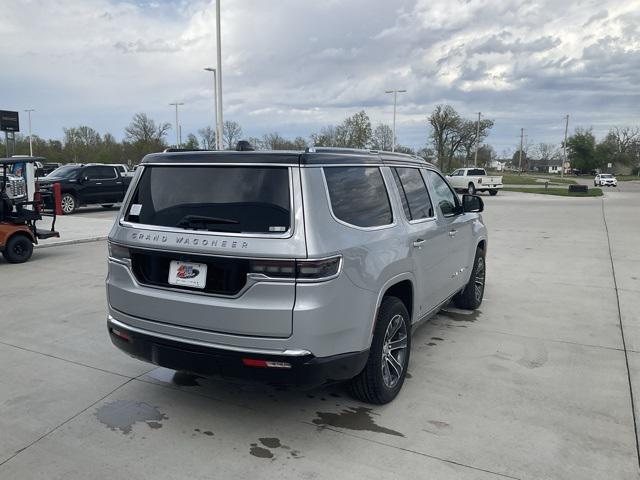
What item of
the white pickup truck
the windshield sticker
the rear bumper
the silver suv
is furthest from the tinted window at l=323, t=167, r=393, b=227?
the white pickup truck

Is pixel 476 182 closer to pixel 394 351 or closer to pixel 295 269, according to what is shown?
pixel 394 351

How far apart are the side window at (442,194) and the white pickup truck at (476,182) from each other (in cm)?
3026

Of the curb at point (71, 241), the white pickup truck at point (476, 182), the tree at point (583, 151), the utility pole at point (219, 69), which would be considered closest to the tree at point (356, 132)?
the white pickup truck at point (476, 182)

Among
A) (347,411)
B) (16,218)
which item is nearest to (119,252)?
(347,411)

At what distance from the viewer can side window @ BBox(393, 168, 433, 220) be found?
4.12 m

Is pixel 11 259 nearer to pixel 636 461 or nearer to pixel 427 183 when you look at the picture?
pixel 427 183

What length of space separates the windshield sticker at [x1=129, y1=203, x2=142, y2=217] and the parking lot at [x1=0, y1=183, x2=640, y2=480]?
140cm

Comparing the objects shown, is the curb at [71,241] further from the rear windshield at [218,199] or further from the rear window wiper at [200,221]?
the rear window wiper at [200,221]

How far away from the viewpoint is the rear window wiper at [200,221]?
3072 millimetres

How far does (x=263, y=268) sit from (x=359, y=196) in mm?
951

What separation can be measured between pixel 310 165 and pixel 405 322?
1494 millimetres

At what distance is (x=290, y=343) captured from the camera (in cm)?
293

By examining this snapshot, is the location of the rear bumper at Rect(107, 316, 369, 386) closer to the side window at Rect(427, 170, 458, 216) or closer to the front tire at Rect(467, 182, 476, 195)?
the side window at Rect(427, 170, 458, 216)

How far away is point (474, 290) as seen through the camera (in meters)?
6.09
